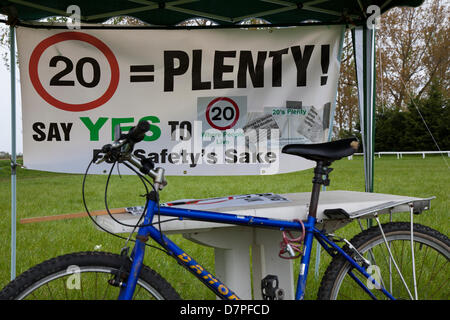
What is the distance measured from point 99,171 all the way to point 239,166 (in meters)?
1.17

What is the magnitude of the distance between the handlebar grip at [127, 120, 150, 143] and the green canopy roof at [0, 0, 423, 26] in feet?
7.01

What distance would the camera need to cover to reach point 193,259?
5.95ft

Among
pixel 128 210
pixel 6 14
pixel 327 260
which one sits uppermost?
pixel 6 14

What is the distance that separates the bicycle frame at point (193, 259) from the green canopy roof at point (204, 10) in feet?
6.68

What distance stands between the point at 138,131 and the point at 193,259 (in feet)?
2.02

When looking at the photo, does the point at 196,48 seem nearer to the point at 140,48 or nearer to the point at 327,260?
the point at 140,48

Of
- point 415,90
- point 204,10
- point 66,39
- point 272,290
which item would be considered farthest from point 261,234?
point 415,90

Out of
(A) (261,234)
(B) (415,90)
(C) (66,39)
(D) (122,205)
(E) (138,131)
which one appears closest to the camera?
(E) (138,131)

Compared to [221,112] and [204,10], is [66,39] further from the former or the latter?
[221,112]

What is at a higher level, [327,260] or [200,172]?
[200,172]

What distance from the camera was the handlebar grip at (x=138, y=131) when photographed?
1495 mm

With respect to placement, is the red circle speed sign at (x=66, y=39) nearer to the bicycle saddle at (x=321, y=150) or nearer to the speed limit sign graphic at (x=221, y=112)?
the speed limit sign graphic at (x=221, y=112)
